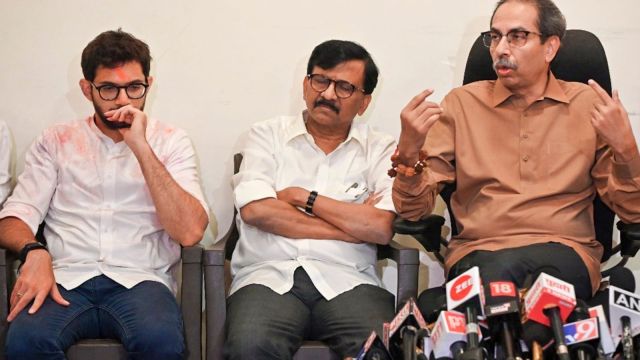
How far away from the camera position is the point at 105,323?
2893mm

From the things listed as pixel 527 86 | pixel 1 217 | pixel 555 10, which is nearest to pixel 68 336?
pixel 1 217

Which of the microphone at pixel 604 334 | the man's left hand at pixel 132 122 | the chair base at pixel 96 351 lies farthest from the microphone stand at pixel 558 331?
the man's left hand at pixel 132 122

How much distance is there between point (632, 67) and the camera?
3.79m

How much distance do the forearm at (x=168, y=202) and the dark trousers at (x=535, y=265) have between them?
36.2 inches

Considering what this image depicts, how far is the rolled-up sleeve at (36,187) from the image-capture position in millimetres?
3078

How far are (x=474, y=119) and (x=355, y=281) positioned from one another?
2.26ft

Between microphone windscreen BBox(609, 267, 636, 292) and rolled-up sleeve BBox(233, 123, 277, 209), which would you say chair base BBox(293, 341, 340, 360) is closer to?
rolled-up sleeve BBox(233, 123, 277, 209)

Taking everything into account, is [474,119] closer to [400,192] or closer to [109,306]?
[400,192]

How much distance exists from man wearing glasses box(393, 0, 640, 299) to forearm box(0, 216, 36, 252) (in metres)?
1.22

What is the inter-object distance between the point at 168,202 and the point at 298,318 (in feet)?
1.91

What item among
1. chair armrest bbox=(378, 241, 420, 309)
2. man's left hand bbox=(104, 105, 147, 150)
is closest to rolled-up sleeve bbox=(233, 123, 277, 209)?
man's left hand bbox=(104, 105, 147, 150)

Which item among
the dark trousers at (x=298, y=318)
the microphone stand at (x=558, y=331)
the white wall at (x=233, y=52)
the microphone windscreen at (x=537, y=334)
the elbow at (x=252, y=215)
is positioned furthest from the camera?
the white wall at (x=233, y=52)

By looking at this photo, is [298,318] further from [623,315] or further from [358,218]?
[623,315]

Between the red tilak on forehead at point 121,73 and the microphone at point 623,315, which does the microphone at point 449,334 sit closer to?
the microphone at point 623,315
